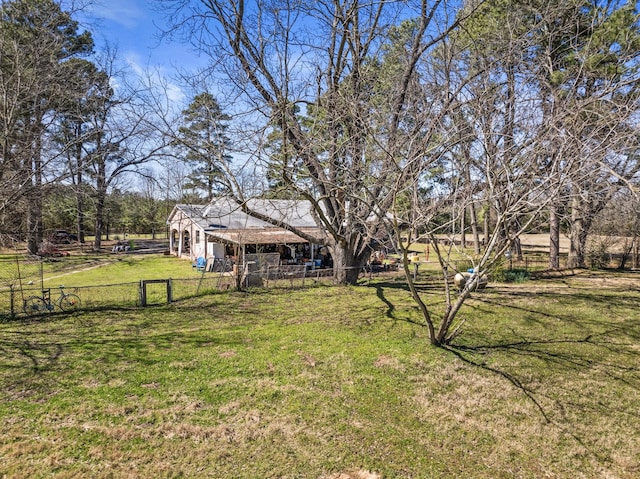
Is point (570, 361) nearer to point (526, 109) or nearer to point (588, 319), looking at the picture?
point (588, 319)

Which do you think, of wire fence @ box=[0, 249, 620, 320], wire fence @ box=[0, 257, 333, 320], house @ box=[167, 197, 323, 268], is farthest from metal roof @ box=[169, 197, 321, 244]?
wire fence @ box=[0, 257, 333, 320]

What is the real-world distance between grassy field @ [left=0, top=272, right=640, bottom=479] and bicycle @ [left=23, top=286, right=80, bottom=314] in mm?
778

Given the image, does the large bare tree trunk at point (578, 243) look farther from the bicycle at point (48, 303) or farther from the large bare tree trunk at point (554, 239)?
the bicycle at point (48, 303)

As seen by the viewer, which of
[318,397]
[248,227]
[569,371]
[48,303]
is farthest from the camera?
[248,227]

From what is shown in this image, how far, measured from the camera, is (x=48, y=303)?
382 inches

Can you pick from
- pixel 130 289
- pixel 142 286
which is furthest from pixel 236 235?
pixel 142 286

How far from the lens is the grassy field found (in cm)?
394

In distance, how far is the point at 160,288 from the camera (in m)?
12.8

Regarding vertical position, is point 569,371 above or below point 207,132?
below

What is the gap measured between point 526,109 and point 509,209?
2.58 m

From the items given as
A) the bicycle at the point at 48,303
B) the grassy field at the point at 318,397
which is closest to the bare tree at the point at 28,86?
the bicycle at the point at 48,303

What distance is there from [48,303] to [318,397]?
843 cm

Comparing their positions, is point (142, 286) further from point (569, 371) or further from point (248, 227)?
point (248, 227)

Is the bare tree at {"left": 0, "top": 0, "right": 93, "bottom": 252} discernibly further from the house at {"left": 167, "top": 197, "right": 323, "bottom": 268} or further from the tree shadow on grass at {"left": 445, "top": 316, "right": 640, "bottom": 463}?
the tree shadow on grass at {"left": 445, "top": 316, "right": 640, "bottom": 463}
